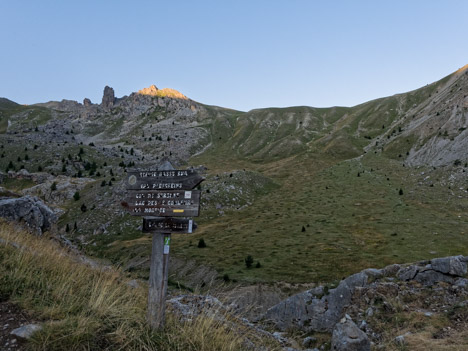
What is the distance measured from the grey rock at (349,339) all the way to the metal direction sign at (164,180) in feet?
26.1

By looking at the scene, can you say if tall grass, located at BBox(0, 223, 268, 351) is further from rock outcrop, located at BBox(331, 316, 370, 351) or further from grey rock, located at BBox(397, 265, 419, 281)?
grey rock, located at BBox(397, 265, 419, 281)

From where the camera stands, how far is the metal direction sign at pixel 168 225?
5891mm

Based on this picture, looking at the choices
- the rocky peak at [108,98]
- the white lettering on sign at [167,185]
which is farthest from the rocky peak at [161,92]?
the white lettering on sign at [167,185]

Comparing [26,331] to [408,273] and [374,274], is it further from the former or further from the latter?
[408,273]

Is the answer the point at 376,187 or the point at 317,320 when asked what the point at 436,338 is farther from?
the point at 376,187

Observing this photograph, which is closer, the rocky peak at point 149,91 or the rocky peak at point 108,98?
the rocky peak at point 108,98

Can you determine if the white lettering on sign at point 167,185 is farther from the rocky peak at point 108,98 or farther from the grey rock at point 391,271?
the rocky peak at point 108,98

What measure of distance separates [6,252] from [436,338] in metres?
14.4

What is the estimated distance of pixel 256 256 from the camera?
31828mm

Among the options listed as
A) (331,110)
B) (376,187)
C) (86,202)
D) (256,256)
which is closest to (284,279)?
(256,256)

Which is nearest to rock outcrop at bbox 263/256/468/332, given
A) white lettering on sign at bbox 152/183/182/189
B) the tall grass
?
the tall grass

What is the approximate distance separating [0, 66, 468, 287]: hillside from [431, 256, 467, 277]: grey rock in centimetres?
907

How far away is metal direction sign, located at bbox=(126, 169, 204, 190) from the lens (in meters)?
5.95

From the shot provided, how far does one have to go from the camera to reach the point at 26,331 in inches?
179
